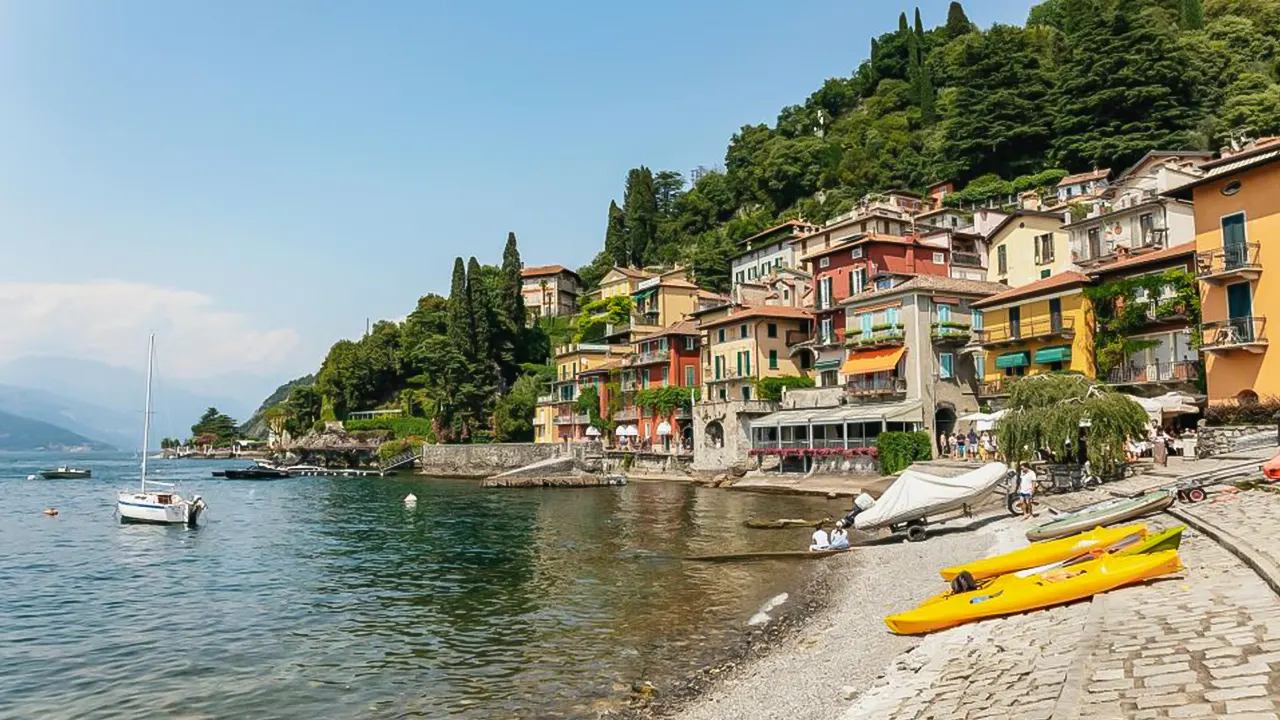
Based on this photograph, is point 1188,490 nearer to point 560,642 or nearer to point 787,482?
point 560,642

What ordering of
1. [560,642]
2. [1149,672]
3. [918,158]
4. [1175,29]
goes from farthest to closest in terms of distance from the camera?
[918,158]
[1175,29]
[560,642]
[1149,672]

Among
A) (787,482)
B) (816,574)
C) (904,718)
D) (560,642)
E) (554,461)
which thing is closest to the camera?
(904,718)

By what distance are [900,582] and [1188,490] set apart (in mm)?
8073

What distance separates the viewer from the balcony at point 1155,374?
1373 inches

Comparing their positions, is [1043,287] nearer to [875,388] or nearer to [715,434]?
[875,388]

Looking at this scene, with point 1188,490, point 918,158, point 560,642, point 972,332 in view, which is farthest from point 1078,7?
point 560,642

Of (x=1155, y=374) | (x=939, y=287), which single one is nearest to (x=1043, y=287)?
(x=939, y=287)

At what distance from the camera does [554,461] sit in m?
68.0

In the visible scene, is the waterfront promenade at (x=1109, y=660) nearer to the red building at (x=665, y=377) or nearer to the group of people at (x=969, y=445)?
the group of people at (x=969, y=445)

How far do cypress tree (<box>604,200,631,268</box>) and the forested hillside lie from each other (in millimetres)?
300

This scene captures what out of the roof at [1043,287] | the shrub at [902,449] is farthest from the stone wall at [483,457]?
the roof at [1043,287]

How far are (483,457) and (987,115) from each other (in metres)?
58.7

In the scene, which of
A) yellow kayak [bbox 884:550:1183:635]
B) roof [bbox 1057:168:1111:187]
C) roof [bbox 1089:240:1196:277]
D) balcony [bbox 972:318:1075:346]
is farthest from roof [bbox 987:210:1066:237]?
yellow kayak [bbox 884:550:1183:635]

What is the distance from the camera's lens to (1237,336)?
101 feet
